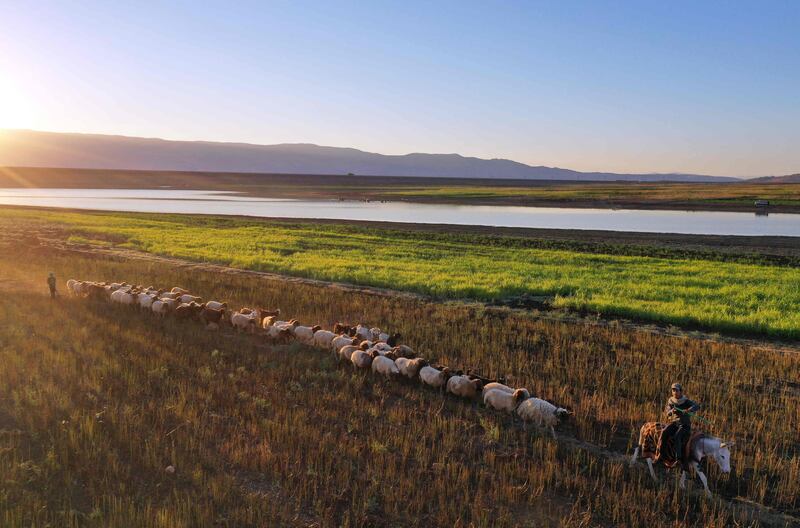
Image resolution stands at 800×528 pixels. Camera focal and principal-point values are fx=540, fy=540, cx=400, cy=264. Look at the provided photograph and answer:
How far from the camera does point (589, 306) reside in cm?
1983

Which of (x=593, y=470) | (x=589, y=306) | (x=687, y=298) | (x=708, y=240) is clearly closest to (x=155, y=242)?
(x=589, y=306)

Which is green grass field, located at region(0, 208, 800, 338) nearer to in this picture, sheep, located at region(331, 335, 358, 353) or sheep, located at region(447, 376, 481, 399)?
sheep, located at region(331, 335, 358, 353)

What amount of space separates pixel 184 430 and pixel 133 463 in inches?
41.3

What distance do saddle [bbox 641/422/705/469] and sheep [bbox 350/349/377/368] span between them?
6342 mm

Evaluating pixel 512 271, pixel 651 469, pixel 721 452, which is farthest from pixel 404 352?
pixel 512 271

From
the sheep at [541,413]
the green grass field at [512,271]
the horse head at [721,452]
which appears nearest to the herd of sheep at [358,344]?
the sheep at [541,413]

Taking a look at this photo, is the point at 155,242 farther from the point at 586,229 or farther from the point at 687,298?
the point at 586,229

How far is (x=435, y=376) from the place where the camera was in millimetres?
11484

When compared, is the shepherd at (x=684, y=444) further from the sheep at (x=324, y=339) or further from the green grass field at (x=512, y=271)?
the green grass field at (x=512, y=271)

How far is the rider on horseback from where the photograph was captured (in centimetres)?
744

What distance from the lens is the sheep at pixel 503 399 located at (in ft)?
33.8

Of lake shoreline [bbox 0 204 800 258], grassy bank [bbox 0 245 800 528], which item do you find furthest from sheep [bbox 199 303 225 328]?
lake shoreline [bbox 0 204 800 258]

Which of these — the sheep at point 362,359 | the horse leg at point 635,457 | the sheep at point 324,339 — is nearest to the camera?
the horse leg at point 635,457

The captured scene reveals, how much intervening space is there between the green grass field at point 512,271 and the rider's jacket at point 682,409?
11.7 meters
